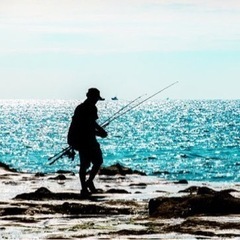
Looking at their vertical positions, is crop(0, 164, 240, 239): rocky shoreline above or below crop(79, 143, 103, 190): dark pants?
below

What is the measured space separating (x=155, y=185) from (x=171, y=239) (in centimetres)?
935

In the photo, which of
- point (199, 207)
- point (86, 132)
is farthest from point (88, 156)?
point (199, 207)

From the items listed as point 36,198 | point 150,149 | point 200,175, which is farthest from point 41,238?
point 150,149

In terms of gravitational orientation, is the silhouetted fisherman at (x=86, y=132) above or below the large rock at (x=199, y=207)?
above

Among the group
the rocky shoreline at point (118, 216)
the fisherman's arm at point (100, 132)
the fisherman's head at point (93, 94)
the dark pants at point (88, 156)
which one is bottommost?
the rocky shoreline at point (118, 216)

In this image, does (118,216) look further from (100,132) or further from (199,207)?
(100,132)

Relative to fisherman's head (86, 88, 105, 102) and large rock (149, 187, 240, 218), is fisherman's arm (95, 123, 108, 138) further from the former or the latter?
large rock (149, 187, 240, 218)

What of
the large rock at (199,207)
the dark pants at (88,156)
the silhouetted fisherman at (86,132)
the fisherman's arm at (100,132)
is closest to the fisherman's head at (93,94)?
the silhouetted fisherman at (86,132)

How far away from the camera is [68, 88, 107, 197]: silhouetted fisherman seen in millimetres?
14516

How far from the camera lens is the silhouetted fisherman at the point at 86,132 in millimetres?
14516

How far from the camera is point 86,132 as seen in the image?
1465cm

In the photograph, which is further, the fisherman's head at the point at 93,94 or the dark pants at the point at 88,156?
the dark pants at the point at 88,156

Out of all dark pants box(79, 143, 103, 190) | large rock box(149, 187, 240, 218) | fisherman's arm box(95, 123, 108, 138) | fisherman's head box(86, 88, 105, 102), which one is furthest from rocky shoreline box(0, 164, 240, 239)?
fisherman's head box(86, 88, 105, 102)

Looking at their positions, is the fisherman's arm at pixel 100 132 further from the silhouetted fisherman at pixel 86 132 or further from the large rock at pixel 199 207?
Answer: the large rock at pixel 199 207
